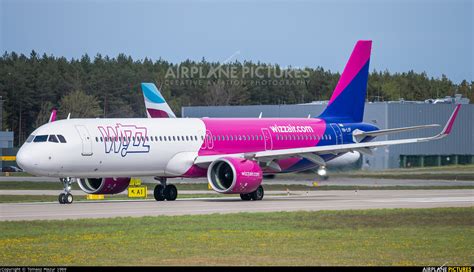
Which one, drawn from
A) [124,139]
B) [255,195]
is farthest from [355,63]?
[124,139]

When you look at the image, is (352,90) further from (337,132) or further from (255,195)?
(255,195)

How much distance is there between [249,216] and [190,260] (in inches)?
490

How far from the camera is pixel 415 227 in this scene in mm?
32844

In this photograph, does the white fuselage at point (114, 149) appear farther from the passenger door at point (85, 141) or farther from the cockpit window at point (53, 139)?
the cockpit window at point (53, 139)

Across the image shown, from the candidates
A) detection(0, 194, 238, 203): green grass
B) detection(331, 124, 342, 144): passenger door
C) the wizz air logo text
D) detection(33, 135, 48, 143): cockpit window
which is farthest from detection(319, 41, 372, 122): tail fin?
detection(33, 135, 48, 143): cockpit window

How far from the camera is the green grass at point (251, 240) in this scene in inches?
973

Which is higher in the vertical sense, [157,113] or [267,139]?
[157,113]

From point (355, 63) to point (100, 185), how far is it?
16.7 meters

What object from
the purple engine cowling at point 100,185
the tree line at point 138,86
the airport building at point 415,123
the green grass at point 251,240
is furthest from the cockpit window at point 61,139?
the tree line at point 138,86

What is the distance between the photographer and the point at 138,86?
388 ft

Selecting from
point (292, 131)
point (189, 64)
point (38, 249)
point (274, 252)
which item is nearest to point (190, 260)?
point (274, 252)

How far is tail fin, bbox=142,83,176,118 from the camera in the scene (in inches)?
2916

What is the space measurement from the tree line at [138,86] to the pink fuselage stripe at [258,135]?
54.6 meters

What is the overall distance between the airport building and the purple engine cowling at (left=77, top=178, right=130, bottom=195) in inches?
1676
